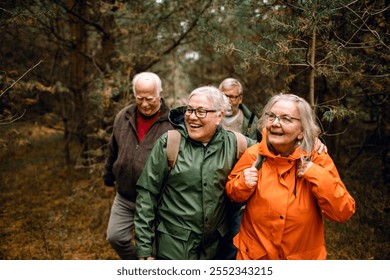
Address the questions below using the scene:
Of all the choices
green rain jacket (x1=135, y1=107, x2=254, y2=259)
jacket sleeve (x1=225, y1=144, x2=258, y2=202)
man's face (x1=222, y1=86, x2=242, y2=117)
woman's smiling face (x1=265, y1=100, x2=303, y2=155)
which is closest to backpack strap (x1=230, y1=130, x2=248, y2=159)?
green rain jacket (x1=135, y1=107, x2=254, y2=259)

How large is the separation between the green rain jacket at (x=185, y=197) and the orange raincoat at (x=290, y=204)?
8.3 inches

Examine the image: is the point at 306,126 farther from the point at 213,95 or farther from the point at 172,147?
the point at 172,147

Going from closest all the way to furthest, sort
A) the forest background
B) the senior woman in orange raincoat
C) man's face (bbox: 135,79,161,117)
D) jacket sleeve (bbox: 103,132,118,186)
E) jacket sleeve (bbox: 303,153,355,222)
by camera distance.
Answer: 1. jacket sleeve (bbox: 303,153,355,222)
2. the senior woman in orange raincoat
3. the forest background
4. man's face (bbox: 135,79,161,117)
5. jacket sleeve (bbox: 103,132,118,186)

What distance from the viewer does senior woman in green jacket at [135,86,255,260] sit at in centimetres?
259

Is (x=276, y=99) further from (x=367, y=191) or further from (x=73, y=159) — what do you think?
(x=73, y=159)

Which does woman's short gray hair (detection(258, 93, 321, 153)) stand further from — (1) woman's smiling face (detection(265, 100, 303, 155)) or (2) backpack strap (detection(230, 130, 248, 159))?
(2) backpack strap (detection(230, 130, 248, 159))

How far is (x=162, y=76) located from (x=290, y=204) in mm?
6469

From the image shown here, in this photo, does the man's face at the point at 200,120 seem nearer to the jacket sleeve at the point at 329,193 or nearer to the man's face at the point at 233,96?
the jacket sleeve at the point at 329,193

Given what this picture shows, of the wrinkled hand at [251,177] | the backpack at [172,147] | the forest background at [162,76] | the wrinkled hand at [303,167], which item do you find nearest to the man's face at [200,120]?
the backpack at [172,147]

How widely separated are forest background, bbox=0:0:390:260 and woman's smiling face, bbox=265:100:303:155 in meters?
0.91

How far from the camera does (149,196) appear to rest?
2666 mm

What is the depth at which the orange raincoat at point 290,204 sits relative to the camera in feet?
7.22

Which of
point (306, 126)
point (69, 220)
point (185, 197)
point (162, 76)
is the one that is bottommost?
point (69, 220)

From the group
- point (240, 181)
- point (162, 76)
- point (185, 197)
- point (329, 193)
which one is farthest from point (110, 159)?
point (162, 76)
